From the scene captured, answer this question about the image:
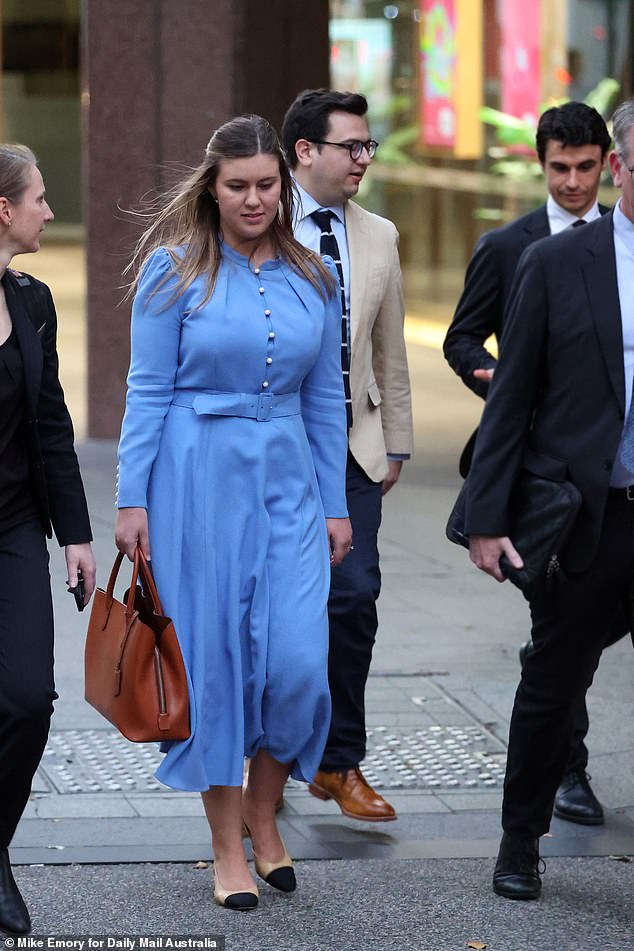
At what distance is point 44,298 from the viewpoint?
4.46 metres

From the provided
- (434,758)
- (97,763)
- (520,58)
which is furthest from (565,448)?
(520,58)

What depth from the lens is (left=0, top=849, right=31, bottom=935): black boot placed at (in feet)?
13.9

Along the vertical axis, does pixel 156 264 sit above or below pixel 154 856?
above

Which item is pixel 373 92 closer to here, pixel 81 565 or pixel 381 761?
pixel 381 761

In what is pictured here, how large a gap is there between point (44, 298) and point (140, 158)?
6.74m

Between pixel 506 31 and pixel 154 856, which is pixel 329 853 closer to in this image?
pixel 154 856

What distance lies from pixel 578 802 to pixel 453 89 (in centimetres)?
1121

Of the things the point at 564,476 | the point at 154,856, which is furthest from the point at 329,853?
the point at 564,476

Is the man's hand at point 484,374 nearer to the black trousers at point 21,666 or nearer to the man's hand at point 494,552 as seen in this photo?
the man's hand at point 494,552

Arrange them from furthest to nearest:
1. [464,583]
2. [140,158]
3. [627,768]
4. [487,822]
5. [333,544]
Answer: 1. [140,158]
2. [464,583]
3. [627,768]
4. [487,822]
5. [333,544]

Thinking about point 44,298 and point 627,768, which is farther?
point 627,768

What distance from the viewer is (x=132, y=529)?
451 centimetres

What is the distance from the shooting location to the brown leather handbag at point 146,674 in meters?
4.40

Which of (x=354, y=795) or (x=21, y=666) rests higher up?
(x=21, y=666)
